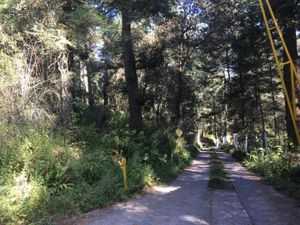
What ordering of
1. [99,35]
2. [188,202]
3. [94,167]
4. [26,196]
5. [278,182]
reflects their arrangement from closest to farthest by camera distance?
[26,196] < [188,202] < [94,167] < [278,182] < [99,35]

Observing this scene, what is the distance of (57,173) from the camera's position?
29.9 ft

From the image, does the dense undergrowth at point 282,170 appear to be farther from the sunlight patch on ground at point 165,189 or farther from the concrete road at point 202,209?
the sunlight patch on ground at point 165,189

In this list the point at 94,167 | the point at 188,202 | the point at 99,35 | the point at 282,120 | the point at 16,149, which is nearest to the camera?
the point at 16,149

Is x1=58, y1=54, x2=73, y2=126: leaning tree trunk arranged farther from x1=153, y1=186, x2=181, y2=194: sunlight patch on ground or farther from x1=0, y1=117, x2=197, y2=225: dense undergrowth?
x1=153, y1=186, x2=181, y2=194: sunlight patch on ground

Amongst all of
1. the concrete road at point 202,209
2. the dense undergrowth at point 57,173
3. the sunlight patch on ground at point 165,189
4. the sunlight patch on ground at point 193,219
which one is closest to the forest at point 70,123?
the dense undergrowth at point 57,173

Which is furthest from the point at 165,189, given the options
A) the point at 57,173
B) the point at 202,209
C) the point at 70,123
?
the point at 57,173

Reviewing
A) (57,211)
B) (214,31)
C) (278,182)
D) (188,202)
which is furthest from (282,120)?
(57,211)

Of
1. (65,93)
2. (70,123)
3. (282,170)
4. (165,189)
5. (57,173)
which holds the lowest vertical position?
(165,189)

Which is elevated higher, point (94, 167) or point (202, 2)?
point (202, 2)

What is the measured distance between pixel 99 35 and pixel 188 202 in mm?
6926

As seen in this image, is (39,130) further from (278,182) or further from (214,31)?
(214,31)

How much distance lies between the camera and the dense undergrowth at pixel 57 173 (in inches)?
301

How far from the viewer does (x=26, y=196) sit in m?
7.80

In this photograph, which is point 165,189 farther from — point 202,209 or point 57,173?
point 57,173
